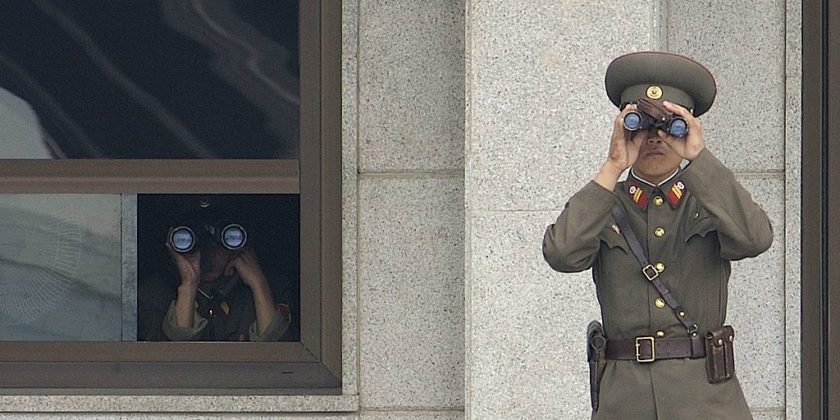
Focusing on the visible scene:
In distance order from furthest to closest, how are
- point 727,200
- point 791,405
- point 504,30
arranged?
point 791,405, point 504,30, point 727,200

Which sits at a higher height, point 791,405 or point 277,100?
point 277,100

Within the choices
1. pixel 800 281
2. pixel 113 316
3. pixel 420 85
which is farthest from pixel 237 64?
pixel 800 281

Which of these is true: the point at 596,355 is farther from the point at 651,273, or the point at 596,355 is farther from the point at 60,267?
the point at 60,267

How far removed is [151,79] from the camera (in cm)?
788

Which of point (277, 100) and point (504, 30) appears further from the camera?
point (277, 100)

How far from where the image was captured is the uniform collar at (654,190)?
5.33 m

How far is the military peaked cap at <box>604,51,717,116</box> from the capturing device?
5.25 m

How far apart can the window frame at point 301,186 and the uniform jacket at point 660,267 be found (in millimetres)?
2672

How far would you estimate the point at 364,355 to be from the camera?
7.83 meters

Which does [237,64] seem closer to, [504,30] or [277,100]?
[277,100]

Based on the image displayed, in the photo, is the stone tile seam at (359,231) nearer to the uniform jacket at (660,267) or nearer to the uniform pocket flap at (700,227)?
the uniform jacket at (660,267)

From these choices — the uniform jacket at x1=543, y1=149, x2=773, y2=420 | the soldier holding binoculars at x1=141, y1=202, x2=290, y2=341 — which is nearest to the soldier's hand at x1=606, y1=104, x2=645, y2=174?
the uniform jacket at x1=543, y1=149, x2=773, y2=420

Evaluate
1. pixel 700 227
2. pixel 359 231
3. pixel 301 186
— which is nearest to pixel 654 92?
pixel 700 227

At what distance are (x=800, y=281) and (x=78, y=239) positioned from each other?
3.48 m
